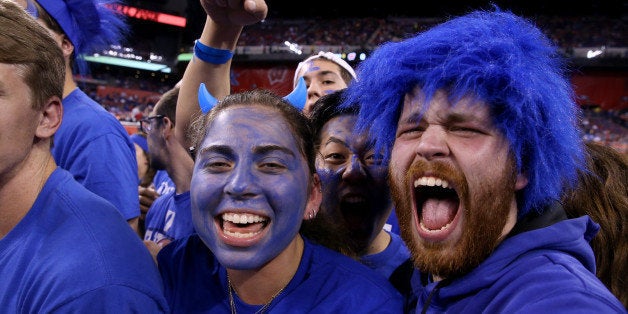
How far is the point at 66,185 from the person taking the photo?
4.63 ft

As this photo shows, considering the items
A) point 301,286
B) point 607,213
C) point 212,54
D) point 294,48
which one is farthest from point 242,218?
point 294,48

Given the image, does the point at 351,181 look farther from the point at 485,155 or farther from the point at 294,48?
the point at 294,48

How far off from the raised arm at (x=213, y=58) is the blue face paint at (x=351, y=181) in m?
0.53

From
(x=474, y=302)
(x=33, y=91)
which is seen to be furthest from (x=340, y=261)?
(x=33, y=91)

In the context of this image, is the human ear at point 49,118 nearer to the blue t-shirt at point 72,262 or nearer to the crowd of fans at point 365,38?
the blue t-shirt at point 72,262

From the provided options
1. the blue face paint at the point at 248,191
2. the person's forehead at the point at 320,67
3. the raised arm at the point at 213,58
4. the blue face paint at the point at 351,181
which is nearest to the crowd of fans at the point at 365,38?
the person's forehead at the point at 320,67

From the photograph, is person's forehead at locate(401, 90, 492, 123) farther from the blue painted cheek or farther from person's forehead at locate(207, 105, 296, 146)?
the blue painted cheek

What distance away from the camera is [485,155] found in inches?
56.8

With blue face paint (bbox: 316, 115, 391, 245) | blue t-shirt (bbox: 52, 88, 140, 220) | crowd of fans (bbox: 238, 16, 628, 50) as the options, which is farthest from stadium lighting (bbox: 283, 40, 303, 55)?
blue face paint (bbox: 316, 115, 391, 245)

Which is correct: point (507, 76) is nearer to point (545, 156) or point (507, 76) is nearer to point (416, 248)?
point (545, 156)

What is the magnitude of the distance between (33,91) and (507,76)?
1254 millimetres

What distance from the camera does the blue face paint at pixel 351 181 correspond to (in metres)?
2.03

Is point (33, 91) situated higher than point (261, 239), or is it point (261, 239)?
point (33, 91)

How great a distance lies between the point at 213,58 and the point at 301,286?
3.71 feet
